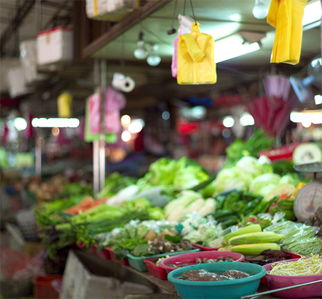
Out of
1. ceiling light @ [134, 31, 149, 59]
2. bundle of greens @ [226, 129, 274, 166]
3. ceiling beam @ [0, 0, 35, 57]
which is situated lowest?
bundle of greens @ [226, 129, 274, 166]

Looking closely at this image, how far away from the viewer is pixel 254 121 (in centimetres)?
622

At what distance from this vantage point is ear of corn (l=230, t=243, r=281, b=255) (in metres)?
3.01

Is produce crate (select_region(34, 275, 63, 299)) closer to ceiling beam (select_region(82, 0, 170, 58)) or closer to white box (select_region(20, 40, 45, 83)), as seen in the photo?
ceiling beam (select_region(82, 0, 170, 58))

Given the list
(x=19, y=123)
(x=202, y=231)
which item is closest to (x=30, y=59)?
(x=19, y=123)

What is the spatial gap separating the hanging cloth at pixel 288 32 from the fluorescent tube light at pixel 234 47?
121cm

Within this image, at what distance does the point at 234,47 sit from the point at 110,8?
1.11 m

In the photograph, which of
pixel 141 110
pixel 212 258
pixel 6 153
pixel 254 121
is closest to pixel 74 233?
pixel 212 258

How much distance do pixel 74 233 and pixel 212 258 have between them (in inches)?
82.8

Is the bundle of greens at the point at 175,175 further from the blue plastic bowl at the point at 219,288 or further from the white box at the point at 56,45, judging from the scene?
the blue plastic bowl at the point at 219,288

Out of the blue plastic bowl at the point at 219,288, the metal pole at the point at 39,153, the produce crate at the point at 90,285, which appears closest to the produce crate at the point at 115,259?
the produce crate at the point at 90,285

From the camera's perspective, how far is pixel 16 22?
9.28 m

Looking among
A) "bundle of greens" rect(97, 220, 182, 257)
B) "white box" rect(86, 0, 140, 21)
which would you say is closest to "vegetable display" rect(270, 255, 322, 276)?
"bundle of greens" rect(97, 220, 182, 257)

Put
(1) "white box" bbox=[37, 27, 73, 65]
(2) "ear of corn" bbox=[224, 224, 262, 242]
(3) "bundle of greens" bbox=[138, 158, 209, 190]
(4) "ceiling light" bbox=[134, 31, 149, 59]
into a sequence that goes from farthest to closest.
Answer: (1) "white box" bbox=[37, 27, 73, 65]
(3) "bundle of greens" bbox=[138, 158, 209, 190]
(4) "ceiling light" bbox=[134, 31, 149, 59]
(2) "ear of corn" bbox=[224, 224, 262, 242]

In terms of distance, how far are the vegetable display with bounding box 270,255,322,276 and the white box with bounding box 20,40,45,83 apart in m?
6.01
